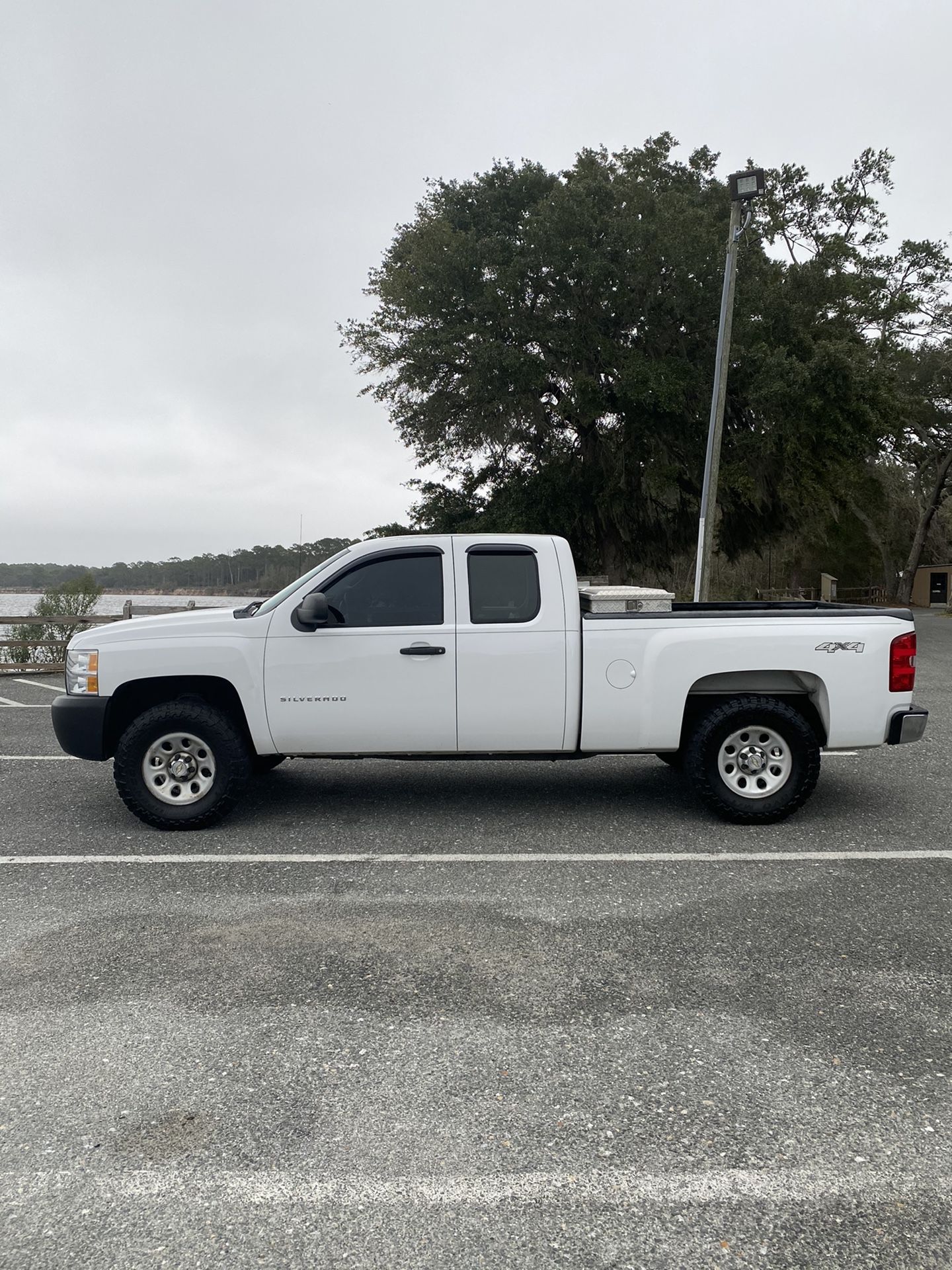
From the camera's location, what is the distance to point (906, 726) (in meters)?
6.25

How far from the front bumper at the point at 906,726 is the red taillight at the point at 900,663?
0.56 feet

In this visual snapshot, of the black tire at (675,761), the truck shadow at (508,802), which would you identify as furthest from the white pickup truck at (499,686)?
the black tire at (675,761)

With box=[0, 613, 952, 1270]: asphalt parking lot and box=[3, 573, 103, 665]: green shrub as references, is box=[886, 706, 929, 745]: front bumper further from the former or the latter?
box=[3, 573, 103, 665]: green shrub

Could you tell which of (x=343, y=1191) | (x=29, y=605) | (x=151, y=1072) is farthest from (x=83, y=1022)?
(x=29, y=605)

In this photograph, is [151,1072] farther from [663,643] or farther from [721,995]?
[663,643]

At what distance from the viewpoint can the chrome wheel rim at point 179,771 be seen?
6.34 metres

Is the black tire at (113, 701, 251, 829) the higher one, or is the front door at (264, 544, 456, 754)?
the front door at (264, 544, 456, 754)

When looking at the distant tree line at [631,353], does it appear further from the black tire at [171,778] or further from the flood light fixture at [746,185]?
the black tire at [171,778]

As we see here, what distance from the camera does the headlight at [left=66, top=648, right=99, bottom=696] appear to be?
6352 millimetres

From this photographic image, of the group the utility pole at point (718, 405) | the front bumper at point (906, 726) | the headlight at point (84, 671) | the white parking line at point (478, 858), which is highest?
the utility pole at point (718, 405)

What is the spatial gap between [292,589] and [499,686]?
1585mm

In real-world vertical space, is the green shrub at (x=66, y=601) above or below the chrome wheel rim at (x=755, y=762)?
above

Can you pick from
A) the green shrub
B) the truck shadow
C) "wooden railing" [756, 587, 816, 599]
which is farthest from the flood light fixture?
"wooden railing" [756, 587, 816, 599]

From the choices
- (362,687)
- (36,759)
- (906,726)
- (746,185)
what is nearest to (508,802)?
(362,687)
